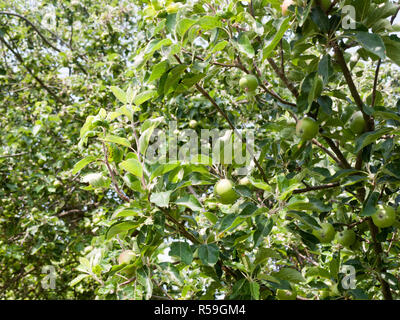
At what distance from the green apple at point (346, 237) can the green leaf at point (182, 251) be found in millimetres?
784

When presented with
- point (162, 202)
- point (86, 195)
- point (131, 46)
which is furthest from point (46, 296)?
point (162, 202)

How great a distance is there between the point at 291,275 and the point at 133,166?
83 centimetres

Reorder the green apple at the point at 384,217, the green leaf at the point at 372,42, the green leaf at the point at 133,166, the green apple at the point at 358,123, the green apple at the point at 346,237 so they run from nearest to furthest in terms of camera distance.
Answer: the green leaf at the point at 372,42 → the green leaf at the point at 133,166 → the green apple at the point at 384,217 → the green apple at the point at 358,123 → the green apple at the point at 346,237

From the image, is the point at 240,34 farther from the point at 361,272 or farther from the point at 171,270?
the point at 361,272

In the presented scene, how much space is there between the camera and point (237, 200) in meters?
1.73

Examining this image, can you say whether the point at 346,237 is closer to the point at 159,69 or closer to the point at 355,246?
the point at 355,246

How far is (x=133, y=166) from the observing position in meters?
1.39

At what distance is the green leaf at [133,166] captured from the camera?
1.37 m

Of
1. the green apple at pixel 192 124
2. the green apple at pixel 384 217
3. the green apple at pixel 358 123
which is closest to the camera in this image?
the green apple at pixel 384 217

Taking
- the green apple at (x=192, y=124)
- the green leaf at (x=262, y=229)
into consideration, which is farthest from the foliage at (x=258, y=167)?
the green apple at (x=192, y=124)

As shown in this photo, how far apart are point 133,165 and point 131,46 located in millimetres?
4080

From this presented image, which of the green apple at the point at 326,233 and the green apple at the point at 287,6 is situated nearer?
the green apple at the point at 287,6

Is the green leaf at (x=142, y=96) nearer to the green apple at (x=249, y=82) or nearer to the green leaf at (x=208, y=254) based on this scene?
the green apple at (x=249, y=82)

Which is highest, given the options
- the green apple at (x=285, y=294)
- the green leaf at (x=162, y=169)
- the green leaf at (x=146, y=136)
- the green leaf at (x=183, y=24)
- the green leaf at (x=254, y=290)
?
the green leaf at (x=183, y=24)
